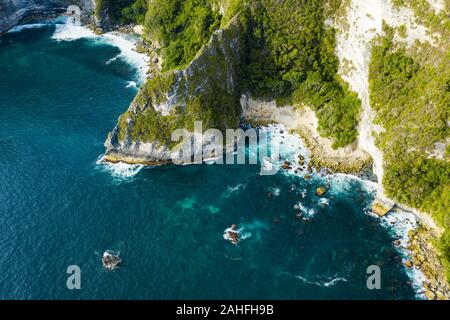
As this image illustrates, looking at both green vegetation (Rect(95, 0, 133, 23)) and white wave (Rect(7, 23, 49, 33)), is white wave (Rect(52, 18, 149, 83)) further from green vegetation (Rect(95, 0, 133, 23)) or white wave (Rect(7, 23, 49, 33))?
white wave (Rect(7, 23, 49, 33))

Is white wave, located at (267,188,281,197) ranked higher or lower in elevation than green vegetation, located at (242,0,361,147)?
lower

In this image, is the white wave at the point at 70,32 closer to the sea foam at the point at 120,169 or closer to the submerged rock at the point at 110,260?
the sea foam at the point at 120,169

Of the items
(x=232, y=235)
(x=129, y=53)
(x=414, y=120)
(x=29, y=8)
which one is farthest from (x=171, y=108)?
(x=29, y=8)

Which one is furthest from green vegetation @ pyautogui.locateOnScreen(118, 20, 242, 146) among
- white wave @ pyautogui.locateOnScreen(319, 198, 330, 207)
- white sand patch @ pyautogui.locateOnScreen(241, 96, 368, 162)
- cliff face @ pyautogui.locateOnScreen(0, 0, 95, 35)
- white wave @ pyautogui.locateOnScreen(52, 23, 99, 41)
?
cliff face @ pyautogui.locateOnScreen(0, 0, 95, 35)

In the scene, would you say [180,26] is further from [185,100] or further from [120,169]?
[120,169]

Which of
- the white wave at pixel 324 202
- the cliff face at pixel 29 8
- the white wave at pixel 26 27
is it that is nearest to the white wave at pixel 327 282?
the white wave at pixel 324 202

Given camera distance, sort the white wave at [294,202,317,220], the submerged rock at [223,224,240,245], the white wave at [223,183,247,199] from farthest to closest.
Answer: the white wave at [223,183,247,199], the white wave at [294,202,317,220], the submerged rock at [223,224,240,245]

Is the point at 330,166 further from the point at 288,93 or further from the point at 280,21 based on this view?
the point at 280,21
